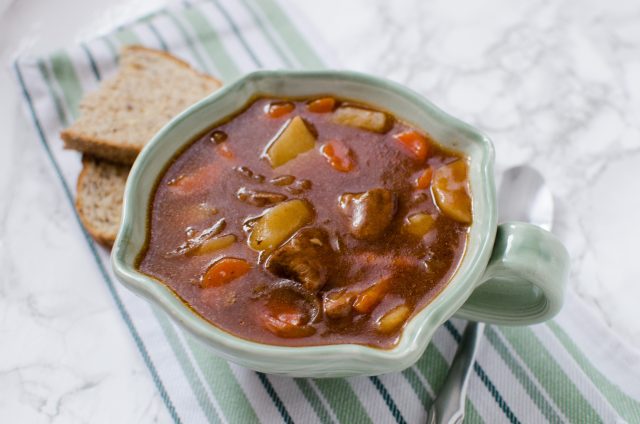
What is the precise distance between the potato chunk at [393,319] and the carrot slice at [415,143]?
1.69 ft

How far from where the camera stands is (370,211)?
1.96m

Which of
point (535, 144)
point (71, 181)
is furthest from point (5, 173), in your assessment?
point (535, 144)

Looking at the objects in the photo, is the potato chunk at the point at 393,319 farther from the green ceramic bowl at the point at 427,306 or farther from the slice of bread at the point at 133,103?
the slice of bread at the point at 133,103

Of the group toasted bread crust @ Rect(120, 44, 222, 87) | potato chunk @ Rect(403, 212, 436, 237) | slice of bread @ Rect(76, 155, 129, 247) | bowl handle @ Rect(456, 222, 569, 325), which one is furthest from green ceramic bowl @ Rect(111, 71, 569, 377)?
toasted bread crust @ Rect(120, 44, 222, 87)

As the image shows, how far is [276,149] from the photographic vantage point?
2.14 meters

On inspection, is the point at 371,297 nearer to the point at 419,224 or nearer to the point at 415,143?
the point at 419,224

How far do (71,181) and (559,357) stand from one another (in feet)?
6.02

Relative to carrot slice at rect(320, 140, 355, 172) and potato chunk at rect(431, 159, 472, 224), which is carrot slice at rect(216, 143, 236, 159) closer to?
carrot slice at rect(320, 140, 355, 172)

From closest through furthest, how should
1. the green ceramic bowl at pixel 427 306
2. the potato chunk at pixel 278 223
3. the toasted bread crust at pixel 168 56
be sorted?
the green ceramic bowl at pixel 427 306, the potato chunk at pixel 278 223, the toasted bread crust at pixel 168 56

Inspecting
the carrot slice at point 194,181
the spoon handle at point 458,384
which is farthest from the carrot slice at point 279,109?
the spoon handle at point 458,384

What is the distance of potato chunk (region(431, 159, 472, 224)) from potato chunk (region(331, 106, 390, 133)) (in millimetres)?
235

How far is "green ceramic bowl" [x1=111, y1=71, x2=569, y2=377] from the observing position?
5.58 ft

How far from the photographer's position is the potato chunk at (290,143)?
2.13 meters

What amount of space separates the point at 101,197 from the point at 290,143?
34.3 inches
